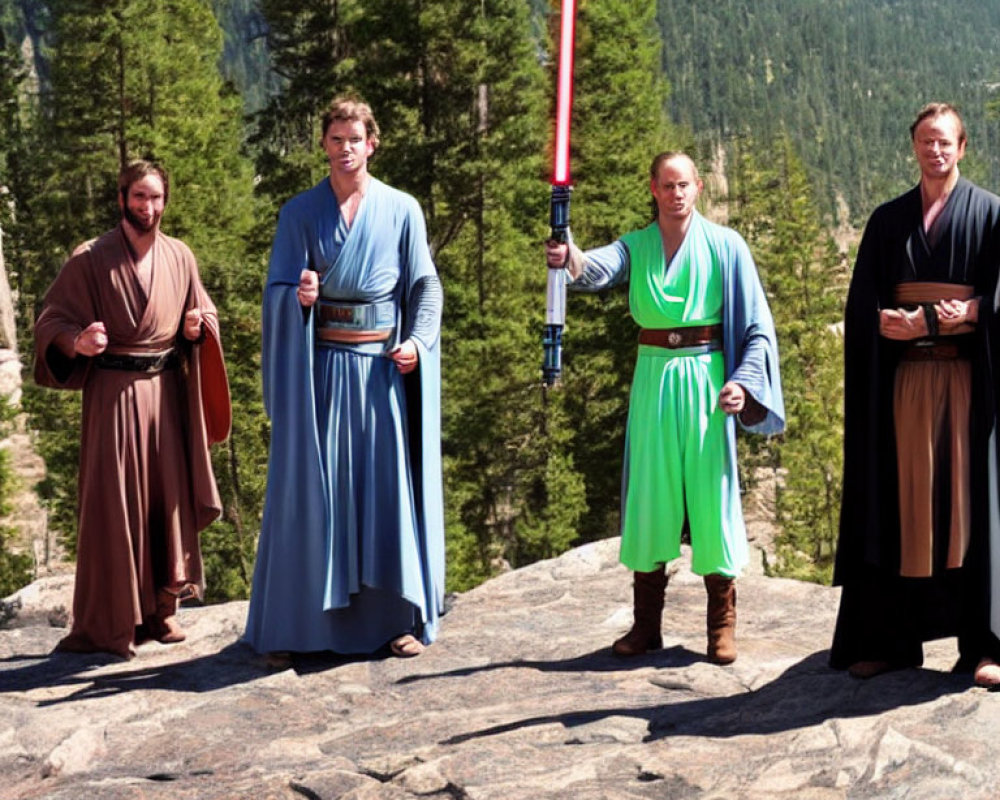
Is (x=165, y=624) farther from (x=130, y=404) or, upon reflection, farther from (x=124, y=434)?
(x=130, y=404)

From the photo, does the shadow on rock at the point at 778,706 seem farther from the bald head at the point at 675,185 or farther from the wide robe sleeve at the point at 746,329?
the bald head at the point at 675,185

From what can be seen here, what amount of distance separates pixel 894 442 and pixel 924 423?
172 mm

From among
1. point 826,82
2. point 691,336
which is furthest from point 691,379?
point 826,82

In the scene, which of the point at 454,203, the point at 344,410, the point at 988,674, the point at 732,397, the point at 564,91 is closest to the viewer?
the point at 988,674

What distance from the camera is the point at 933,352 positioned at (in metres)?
6.07

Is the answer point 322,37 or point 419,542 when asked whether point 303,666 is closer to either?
point 419,542

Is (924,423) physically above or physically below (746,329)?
below

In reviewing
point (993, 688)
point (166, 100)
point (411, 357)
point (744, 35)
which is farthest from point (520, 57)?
point (744, 35)

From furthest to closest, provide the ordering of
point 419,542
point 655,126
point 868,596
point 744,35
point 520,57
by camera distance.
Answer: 1. point 744,35
2. point 655,126
3. point 520,57
4. point 419,542
5. point 868,596

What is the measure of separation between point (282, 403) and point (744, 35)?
556ft

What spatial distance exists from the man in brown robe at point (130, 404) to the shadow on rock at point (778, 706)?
7.42 ft

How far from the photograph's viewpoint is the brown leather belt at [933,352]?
6.03 metres

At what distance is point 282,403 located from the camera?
281 inches

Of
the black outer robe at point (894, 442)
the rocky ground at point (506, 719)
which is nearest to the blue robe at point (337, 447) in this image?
the rocky ground at point (506, 719)
